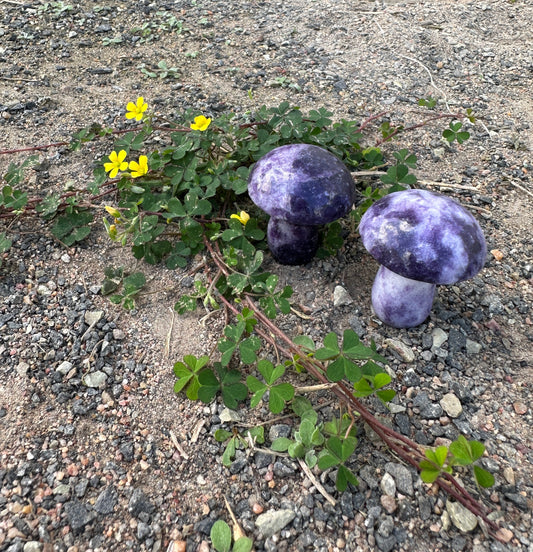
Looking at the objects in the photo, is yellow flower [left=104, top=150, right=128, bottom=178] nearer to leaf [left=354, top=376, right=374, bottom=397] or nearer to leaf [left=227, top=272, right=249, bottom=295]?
leaf [left=227, top=272, right=249, bottom=295]

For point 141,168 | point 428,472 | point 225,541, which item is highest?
point 141,168

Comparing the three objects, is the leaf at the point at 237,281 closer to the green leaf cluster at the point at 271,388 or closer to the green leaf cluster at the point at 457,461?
Result: the green leaf cluster at the point at 271,388

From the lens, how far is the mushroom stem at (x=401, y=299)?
2.10m

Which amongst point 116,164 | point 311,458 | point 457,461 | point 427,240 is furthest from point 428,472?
point 116,164

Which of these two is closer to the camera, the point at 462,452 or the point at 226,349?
the point at 462,452

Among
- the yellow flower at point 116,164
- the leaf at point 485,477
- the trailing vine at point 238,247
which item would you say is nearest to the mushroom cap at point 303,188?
the trailing vine at point 238,247

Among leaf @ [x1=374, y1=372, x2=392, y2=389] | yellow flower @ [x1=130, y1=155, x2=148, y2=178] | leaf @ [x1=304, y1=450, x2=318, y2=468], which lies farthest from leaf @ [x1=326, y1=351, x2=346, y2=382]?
yellow flower @ [x1=130, y1=155, x2=148, y2=178]

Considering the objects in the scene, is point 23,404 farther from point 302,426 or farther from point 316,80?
point 316,80

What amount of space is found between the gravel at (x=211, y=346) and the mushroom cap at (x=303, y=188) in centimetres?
46

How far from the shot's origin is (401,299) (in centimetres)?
212

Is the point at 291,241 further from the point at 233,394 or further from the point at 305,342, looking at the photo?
the point at 233,394

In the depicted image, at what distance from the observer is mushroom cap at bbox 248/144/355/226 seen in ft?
6.64

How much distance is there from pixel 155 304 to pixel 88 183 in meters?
0.97

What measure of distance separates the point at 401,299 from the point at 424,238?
1.31 feet
